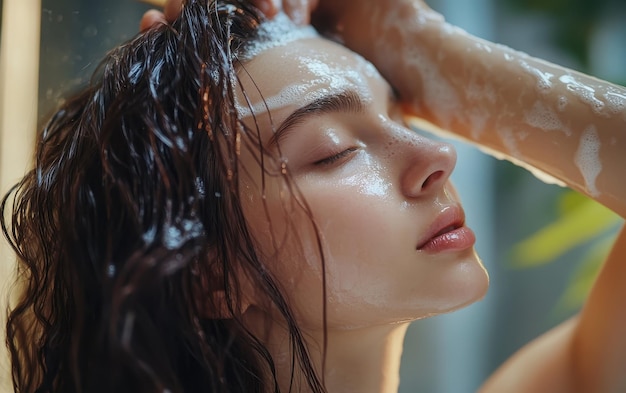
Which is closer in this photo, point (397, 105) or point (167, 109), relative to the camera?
point (167, 109)

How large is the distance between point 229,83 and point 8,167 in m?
0.55

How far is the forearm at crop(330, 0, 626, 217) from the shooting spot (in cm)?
81

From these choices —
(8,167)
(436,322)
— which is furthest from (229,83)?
(436,322)

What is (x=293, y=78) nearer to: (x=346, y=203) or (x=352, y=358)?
(x=346, y=203)

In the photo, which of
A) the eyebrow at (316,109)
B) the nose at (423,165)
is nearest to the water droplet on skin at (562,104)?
the nose at (423,165)

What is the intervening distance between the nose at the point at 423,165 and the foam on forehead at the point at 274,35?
0.23m

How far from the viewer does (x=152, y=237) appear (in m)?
0.66

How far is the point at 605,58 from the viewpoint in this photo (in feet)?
6.55

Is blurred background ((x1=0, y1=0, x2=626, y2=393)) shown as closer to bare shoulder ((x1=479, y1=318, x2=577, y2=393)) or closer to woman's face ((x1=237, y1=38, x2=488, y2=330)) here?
bare shoulder ((x1=479, y1=318, x2=577, y2=393))

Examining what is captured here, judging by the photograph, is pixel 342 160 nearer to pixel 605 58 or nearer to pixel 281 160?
pixel 281 160

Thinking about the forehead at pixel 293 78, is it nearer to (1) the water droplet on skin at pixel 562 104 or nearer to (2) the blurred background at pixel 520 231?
(1) the water droplet on skin at pixel 562 104

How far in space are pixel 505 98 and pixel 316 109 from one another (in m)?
0.30

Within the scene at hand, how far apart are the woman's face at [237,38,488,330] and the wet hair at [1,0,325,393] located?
0.10 ft

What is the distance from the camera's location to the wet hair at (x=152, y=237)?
2.14ft
